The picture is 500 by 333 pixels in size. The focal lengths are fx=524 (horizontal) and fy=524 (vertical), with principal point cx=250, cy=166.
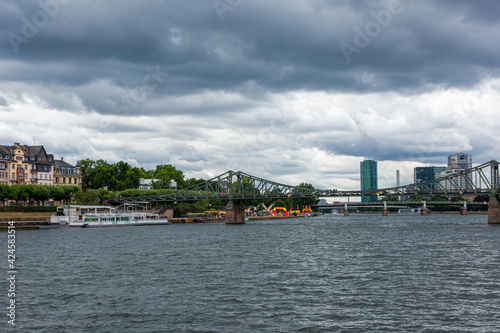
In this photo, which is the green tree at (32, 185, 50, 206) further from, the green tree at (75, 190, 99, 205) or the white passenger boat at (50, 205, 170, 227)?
the green tree at (75, 190, 99, 205)

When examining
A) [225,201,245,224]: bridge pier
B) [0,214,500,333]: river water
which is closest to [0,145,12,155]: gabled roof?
[225,201,245,224]: bridge pier

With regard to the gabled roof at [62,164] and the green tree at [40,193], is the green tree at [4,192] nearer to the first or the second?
the green tree at [40,193]

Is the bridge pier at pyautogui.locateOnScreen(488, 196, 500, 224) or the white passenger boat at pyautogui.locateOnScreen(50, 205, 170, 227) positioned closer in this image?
the white passenger boat at pyautogui.locateOnScreen(50, 205, 170, 227)

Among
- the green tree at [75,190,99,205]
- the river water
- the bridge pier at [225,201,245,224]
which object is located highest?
the green tree at [75,190,99,205]

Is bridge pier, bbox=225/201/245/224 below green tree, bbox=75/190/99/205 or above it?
below

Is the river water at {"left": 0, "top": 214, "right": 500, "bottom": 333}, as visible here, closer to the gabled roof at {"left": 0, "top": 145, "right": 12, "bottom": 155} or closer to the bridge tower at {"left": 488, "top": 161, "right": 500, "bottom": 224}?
the bridge tower at {"left": 488, "top": 161, "right": 500, "bottom": 224}

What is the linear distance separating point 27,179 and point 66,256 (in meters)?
118

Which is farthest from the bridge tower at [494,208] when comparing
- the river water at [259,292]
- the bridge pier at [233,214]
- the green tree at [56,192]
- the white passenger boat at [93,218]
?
the green tree at [56,192]

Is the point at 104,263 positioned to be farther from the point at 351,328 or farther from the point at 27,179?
the point at 27,179

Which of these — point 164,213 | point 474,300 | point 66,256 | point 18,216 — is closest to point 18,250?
point 66,256

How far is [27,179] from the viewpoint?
165 metres

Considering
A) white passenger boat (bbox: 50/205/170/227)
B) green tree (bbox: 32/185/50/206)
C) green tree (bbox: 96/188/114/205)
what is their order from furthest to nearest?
green tree (bbox: 96/188/114/205)
green tree (bbox: 32/185/50/206)
white passenger boat (bbox: 50/205/170/227)

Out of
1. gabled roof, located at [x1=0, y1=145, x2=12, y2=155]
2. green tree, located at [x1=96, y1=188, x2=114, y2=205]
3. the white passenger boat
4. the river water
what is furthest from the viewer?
green tree, located at [x1=96, y1=188, x2=114, y2=205]

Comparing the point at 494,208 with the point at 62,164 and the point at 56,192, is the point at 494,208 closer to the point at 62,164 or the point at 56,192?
the point at 56,192
